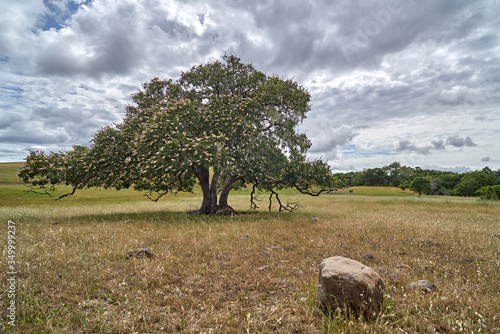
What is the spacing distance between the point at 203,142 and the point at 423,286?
40.7 ft

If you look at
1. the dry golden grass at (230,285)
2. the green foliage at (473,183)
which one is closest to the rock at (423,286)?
the dry golden grass at (230,285)

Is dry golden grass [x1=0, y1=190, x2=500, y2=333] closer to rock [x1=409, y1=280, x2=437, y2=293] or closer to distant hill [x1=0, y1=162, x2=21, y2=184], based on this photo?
rock [x1=409, y1=280, x2=437, y2=293]

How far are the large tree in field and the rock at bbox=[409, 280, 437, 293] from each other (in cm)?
1102

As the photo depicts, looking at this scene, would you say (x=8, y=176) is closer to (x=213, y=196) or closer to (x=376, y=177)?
(x=213, y=196)

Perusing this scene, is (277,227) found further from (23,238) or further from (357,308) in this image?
(23,238)

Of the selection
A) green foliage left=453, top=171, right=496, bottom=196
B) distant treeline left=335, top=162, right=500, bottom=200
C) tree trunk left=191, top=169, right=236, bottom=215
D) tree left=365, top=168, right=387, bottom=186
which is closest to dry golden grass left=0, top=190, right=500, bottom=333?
tree trunk left=191, top=169, right=236, bottom=215

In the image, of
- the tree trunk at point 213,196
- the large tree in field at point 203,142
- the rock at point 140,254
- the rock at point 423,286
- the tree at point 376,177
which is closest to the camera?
the rock at point 423,286

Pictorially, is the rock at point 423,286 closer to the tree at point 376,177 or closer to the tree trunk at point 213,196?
the tree trunk at point 213,196

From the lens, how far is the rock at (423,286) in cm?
521

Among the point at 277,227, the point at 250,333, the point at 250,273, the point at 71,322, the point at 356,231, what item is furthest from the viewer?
the point at 277,227

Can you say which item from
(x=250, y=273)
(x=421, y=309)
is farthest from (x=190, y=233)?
(x=421, y=309)

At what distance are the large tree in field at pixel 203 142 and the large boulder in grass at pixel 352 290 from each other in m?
10.9

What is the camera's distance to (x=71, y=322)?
160 inches

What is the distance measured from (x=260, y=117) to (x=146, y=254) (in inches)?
580
